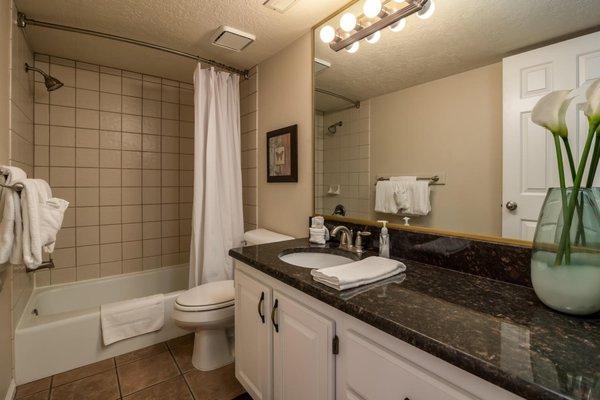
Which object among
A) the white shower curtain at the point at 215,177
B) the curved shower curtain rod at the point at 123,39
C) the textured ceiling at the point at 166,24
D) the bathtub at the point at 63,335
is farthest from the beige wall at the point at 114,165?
the white shower curtain at the point at 215,177

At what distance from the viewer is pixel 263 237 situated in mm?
2047

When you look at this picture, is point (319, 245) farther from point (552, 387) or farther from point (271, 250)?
point (552, 387)

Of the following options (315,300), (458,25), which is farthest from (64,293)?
(458,25)

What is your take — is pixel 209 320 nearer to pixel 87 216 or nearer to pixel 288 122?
pixel 288 122

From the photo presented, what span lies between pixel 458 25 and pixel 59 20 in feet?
7.24

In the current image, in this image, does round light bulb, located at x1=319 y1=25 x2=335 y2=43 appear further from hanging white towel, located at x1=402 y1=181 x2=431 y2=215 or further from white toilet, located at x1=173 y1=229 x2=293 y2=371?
white toilet, located at x1=173 y1=229 x2=293 y2=371

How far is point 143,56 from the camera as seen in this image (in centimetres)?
221

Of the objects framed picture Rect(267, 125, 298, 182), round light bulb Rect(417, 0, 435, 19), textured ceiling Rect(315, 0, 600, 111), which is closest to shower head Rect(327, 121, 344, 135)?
textured ceiling Rect(315, 0, 600, 111)

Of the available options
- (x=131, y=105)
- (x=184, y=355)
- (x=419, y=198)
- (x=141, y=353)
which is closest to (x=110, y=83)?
(x=131, y=105)

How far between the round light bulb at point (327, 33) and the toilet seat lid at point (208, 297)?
163 cm

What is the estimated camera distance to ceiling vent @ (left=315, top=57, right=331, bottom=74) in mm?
1738

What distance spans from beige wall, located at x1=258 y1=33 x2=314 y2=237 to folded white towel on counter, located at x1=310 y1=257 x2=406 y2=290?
85 cm

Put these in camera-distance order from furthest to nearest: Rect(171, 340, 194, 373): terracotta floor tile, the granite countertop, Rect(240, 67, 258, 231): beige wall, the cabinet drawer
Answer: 1. Rect(240, 67, 258, 231): beige wall
2. Rect(171, 340, 194, 373): terracotta floor tile
3. the cabinet drawer
4. the granite countertop

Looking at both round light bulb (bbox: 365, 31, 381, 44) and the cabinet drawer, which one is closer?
the cabinet drawer
